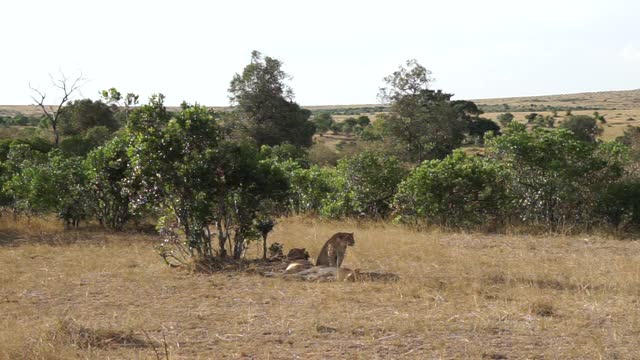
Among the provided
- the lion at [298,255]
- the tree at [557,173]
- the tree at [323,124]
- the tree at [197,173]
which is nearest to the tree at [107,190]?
the tree at [197,173]

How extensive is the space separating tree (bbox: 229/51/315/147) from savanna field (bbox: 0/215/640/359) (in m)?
20.2

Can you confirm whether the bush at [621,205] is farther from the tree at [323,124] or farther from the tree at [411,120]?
the tree at [323,124]

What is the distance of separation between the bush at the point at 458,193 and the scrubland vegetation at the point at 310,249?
0.11ft

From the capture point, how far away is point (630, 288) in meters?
7.08

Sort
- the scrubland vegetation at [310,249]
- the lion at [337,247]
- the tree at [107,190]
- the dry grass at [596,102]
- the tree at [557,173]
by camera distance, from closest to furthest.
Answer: the scrubland vegetation at [310,249] → the lion at [337,247] → the tree at [557,173] → the tree at [107,190] → the dry grass at [596,102]

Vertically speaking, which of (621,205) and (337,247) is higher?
(337,247)

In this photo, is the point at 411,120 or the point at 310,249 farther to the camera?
the point at 411,120

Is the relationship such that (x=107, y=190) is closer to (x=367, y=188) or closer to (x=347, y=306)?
(x=367, y=188)

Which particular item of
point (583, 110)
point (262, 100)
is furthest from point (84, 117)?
point (583, 110)

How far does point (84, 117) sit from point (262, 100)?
12.4 m

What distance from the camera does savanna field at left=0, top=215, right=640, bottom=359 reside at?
16.9ft

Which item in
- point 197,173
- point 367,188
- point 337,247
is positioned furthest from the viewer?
point 367,188

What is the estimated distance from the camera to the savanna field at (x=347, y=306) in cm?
514

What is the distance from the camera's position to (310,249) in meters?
10.6
